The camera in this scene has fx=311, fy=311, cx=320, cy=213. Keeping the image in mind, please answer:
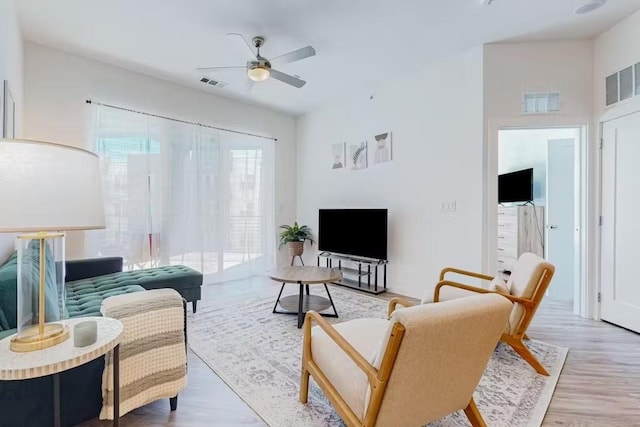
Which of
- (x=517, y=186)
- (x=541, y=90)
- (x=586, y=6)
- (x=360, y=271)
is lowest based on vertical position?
(x=360, y=271)

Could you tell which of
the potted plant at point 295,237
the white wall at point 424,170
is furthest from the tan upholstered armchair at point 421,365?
the potted plant at point 295,237

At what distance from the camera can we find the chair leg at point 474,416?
154 centimetres

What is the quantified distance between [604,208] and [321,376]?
332cm

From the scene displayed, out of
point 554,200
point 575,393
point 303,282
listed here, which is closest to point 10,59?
point 303,282

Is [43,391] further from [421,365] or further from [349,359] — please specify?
[421,365]

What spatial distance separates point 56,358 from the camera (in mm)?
1116

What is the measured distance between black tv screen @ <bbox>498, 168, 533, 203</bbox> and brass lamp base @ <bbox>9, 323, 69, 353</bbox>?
5.46 m

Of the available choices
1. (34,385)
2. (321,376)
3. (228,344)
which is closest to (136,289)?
(228,344)

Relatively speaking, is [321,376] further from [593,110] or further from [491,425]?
[593,110]

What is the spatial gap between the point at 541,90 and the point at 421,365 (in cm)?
333

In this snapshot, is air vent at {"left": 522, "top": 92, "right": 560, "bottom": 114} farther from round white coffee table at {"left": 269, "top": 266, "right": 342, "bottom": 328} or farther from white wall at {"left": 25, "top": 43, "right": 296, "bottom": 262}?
white wall at {"left": 25, "top": 43, "right": 296, "bottom": 262}

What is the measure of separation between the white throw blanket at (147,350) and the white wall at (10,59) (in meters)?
1.38

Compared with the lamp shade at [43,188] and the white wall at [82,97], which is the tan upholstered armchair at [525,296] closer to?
the lamp shade at [43,188]

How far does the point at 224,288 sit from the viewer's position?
4387mm
